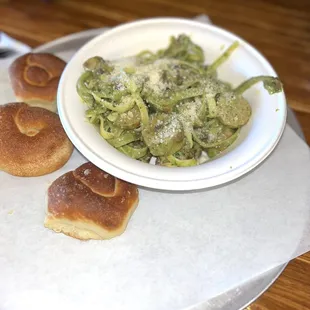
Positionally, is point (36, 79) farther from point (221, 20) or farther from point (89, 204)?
point (221, 20)

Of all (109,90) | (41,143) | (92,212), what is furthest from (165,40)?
(92,212)

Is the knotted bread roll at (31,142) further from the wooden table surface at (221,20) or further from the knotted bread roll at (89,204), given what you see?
the wooden table surface at (221,20)

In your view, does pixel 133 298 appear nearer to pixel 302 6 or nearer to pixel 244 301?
pixel 244 301

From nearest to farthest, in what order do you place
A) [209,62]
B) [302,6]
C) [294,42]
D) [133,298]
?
[133,298] < [209,62] < [294,42] < [302,6]

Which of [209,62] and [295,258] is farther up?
[209,62]

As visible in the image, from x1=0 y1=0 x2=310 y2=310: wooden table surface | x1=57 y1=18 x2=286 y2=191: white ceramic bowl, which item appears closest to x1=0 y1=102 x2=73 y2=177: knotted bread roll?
x1=57 y1=18 x2=286 y2=191: white ceramic bowl

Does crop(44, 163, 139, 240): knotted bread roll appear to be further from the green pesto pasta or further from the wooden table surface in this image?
the wooden table surface
